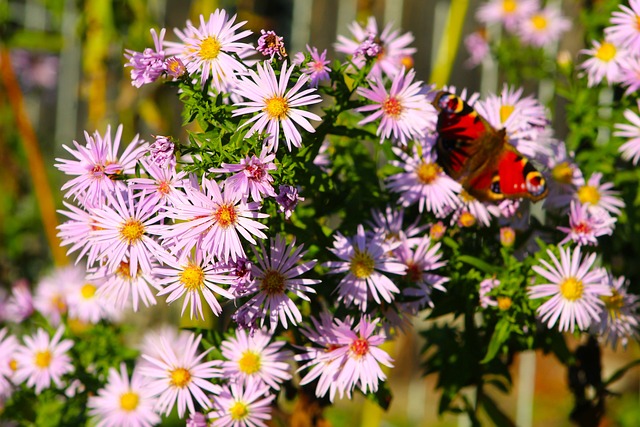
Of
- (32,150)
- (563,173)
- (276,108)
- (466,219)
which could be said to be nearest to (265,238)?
(276,108)

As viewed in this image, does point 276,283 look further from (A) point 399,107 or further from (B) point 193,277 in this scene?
(A) point 399,107

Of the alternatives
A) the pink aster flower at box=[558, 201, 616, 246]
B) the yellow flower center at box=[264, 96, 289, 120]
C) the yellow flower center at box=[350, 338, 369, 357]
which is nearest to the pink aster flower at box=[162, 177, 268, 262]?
the yellow flower center at box=[264, 96, 289, 120]

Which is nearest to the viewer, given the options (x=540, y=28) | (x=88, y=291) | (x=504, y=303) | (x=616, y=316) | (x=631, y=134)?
(x=504, y=303)

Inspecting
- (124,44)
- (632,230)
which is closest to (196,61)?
(632,230)

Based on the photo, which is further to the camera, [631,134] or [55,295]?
[55,295]

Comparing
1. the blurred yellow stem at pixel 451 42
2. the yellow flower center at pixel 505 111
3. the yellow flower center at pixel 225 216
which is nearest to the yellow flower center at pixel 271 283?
the yellow flower center at pixel 225 216
